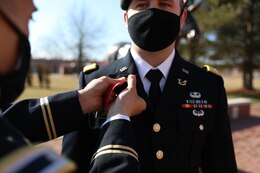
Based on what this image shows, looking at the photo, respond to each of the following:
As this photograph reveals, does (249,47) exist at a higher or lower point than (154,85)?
lower

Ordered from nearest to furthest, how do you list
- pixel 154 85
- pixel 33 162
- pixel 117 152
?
1. pixel 33 162
2. pixel 117 152
3. pixel 154 85

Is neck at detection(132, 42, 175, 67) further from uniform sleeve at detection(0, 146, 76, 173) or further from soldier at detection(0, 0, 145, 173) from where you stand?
uniform sleeve at detection(0, 146, 76, 173)

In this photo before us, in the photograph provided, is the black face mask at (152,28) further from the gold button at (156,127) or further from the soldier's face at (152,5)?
the gold button at (156,127)

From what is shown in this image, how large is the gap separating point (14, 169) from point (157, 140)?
1056 millimetres

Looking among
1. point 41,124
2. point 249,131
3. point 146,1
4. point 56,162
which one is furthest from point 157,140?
point 249,131

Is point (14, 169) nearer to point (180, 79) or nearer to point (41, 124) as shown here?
point (41, 124)

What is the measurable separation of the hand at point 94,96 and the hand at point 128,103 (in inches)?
4.6

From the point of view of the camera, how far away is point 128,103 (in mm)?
1381

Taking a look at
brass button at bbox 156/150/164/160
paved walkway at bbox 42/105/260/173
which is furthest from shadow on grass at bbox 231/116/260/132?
brass button at bbox 156/150/164/160

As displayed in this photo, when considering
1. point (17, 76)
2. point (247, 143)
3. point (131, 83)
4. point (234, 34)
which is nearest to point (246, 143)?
point (247, 143)

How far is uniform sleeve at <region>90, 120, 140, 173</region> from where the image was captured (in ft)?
3.79

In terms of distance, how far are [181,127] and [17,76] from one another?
41.9 inches

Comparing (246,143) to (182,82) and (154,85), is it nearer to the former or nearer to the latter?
(182,82)

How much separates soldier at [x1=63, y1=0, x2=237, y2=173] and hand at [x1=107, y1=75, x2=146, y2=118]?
232mm
